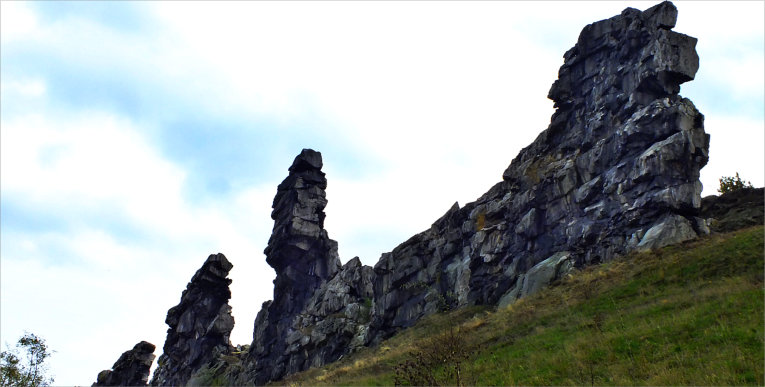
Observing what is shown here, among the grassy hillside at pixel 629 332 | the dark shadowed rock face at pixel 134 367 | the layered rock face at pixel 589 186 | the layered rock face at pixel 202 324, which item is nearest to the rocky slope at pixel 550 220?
the layered rock face at pixel 589 186

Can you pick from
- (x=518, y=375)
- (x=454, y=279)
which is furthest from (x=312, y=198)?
(x=518, y=375)

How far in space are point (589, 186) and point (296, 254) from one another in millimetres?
45965

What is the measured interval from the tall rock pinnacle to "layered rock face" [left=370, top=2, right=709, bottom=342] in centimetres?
1959

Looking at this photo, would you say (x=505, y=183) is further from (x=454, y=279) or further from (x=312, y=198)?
(x=312, y=198)

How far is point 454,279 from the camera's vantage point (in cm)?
5697

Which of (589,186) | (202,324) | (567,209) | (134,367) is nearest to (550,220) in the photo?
(567,209)

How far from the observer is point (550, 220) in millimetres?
49062

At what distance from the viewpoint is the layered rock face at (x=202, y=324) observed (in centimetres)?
8450

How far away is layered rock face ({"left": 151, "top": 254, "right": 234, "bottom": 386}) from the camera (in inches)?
3327

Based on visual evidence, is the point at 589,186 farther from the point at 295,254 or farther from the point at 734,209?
the point at 295,254

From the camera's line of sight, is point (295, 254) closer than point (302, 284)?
No

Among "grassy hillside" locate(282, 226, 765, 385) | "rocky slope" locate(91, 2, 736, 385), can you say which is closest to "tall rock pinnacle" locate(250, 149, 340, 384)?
"rocky slope" locate(91, 2, 736, 385)

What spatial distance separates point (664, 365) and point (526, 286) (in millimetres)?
25786

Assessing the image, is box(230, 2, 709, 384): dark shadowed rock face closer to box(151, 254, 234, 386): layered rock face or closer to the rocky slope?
the rocky slope
